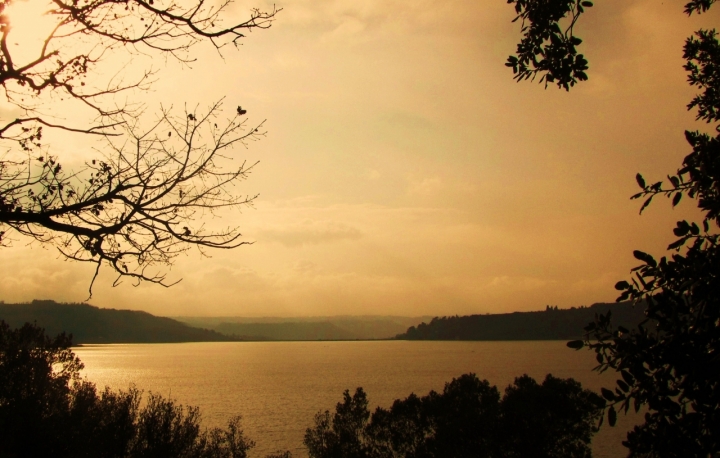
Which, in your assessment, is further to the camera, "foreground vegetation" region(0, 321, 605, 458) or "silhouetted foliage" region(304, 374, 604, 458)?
"silhouetted foliage" region(304, 374, 604, 458)

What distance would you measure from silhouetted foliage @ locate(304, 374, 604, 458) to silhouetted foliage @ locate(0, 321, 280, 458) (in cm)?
809

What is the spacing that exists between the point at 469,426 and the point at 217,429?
14536mm

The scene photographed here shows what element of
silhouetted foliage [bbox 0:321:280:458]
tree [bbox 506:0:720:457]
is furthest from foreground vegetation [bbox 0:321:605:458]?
tree [bbox 506:0:720:457]

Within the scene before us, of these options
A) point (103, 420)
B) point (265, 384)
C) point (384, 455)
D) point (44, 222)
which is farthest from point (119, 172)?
point (265, 384)

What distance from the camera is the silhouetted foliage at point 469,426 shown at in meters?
28.7

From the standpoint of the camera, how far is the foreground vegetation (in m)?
19.6

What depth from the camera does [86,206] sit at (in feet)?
18.5

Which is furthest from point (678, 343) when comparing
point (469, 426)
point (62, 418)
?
point (469, 426)

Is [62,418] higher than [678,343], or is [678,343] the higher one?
[678,343]

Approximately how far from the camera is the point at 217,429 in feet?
102

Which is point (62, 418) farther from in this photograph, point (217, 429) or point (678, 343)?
point (678, 343)

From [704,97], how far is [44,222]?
7.69 meters

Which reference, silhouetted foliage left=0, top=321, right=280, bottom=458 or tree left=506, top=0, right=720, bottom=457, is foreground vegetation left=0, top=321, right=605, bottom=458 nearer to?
silhouetted foliage left=0, top=321, right=280, bottom=458

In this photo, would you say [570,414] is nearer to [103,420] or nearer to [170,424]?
[170,424]
